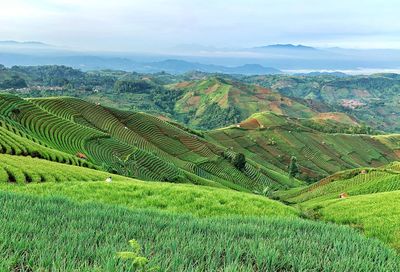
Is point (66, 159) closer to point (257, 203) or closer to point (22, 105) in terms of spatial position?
point (257, 203)

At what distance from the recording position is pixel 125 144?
95.1 m

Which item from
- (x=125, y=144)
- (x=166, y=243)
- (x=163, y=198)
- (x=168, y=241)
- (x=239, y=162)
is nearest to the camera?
(x=166, y=243)

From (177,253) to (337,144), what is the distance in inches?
7319

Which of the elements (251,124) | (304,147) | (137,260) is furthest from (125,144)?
(251,124)

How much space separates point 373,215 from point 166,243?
1292cm

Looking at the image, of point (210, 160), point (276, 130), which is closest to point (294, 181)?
point (210, 160)

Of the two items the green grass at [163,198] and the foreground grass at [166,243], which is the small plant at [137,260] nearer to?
the foreground grass at [166,243]

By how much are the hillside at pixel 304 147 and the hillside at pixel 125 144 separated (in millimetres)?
29401

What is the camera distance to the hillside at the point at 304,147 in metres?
154

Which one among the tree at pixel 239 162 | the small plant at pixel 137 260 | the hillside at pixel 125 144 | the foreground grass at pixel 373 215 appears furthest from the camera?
the tree at pixel 239 162

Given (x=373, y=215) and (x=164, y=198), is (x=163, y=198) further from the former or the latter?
(x=373, y=215)

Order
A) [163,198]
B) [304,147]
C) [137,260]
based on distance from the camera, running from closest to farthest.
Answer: [137,260]
[163,198]
[304,147]

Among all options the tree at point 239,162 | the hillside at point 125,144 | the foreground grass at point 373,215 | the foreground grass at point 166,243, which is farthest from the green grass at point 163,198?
the tree at point 239,162

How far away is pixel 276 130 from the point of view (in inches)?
7180
